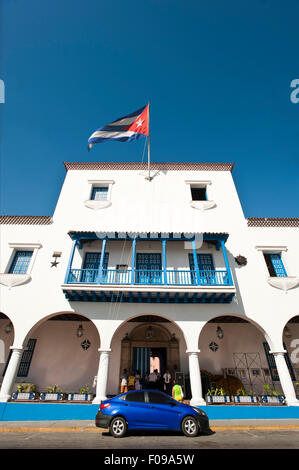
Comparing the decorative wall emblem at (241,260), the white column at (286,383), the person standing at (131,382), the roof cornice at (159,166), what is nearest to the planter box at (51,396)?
the person standing at (131,382)

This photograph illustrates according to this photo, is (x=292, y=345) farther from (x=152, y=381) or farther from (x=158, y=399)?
(x=158, y=399)

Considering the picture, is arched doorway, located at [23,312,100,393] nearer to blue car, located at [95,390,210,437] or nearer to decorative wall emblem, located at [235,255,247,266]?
blue car, located at [95,390,210,437]

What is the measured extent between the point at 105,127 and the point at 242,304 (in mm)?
13218

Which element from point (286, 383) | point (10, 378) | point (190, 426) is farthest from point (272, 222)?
point (10, 378)

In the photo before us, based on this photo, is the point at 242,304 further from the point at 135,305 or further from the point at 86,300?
the point at 86,300

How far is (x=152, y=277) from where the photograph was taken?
37.6 feet

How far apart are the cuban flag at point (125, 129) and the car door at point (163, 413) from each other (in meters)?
13.3

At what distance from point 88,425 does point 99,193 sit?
40.5 ft

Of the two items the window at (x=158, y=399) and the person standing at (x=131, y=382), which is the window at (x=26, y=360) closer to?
the person standing at (x=131, y=382)

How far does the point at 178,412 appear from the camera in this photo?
262 inches

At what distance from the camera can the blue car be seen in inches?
250

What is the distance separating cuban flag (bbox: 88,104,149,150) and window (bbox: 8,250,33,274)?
7.42 m

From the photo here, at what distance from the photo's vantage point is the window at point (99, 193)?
603 inches

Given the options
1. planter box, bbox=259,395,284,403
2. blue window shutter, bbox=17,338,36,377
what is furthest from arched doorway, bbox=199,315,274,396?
blue window shutter, bbox=17,338,36,377
